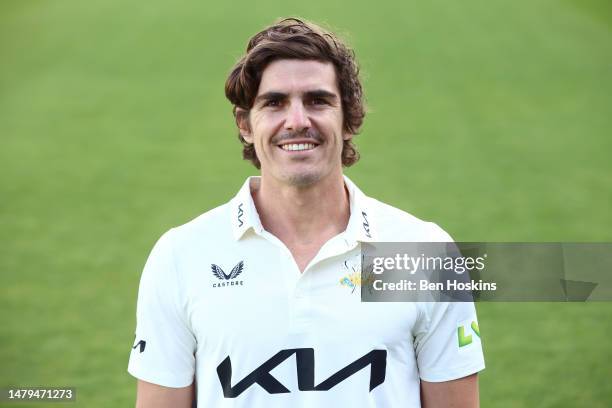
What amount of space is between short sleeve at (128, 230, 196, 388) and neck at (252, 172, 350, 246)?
0.36 metres

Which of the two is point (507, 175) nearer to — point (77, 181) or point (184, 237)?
point (77, 181)

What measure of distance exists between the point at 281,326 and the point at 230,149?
9.70 metres

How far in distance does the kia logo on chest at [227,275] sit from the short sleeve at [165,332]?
115 mm

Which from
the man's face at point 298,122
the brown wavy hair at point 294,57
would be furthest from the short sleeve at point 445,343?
the brown wavy hair at point 294,57

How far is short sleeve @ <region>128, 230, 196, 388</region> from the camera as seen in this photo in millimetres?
2795

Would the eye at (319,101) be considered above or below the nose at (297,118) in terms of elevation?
above

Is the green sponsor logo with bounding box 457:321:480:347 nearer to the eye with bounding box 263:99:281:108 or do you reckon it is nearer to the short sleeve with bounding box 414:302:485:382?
the short sleeve with bounding box 414:302:485:382

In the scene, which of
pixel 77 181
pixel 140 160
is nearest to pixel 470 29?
pixel 140 160

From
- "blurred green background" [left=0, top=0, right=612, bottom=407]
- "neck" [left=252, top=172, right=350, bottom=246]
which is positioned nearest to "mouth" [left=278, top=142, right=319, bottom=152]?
"neck" [left=252, top=172, right=350, bottom=246]

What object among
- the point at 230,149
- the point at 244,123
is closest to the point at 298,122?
the point at 244,123

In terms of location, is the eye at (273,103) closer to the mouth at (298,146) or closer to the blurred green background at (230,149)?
the mouth at (298,146)

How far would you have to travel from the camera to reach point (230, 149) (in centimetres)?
1234

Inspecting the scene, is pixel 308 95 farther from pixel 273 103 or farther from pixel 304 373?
pixel 304 373

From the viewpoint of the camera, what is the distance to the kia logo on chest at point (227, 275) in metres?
2.80
